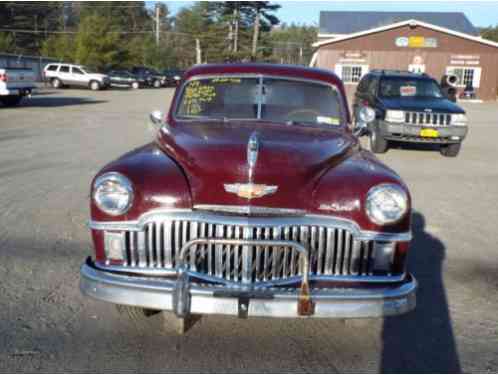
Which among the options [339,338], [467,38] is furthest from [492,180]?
[467,38]

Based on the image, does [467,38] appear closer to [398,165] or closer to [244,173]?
[398,165]

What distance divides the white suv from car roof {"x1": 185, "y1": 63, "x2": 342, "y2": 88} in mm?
29399

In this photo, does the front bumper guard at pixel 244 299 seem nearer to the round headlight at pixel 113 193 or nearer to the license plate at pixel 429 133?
the round headlight at pixel 113 193

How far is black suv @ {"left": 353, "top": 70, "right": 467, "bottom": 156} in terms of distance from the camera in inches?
404

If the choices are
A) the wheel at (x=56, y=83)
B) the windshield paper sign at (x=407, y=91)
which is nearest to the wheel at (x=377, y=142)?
the windshield paper sign at (x=407, y=91)

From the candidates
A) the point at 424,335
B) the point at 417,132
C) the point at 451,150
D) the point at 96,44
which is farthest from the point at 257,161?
the point at 96,44

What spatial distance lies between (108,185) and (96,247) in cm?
41

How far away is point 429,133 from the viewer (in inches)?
404

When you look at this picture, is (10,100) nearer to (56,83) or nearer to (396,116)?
(56,83)

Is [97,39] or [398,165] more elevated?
[97,39]

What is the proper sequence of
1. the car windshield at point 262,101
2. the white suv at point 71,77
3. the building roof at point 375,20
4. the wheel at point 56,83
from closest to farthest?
1. the car windshield at point 262,101
2. the white suv at point 71,77
3. the wheel at point 56,83
4. the building roof at point 375,20

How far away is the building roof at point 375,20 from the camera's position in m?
43.0

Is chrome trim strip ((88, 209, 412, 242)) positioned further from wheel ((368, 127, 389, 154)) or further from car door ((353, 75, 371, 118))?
car door ((353, 75, 371, 118))

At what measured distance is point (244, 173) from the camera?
9.71 ft
